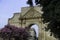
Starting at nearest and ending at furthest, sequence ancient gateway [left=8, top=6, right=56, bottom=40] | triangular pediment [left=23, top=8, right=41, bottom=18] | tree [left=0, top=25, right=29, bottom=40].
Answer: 1. tree [left=0, top=25, right=29, bottom=40]
2. ancient gateway [left=8, top=6, right=56, bottom=40]
3. triangular pediment [left=23, top=8, right=41, bottom=18]

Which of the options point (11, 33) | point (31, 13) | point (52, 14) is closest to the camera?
point (52, 14)

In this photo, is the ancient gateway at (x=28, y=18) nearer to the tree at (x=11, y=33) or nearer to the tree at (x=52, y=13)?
the tree at (x=11, y=33)

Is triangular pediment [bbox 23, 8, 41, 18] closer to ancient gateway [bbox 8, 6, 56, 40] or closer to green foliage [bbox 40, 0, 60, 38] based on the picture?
ancient gateway [bbox 8, 6, 56, 40]

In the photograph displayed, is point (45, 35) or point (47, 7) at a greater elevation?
point (47, 7)

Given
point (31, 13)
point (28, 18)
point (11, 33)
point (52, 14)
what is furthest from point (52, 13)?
point (28, 18)

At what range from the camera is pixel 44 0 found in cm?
1952

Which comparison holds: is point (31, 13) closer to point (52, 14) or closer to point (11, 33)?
point (11, 33)

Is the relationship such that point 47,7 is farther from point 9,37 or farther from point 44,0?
point 9,37

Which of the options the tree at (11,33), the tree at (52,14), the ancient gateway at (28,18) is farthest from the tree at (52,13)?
the ancient gateway at (28,18)

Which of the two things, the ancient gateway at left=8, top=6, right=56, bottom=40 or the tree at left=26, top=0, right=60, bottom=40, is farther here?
the ancient gateway at left=8, top=6, right=56, bottom=40

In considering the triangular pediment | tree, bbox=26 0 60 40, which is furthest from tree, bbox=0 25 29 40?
tree, bbox=26 0 60 40

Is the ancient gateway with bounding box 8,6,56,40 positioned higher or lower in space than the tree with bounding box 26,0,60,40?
lower

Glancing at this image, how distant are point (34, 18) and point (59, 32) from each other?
2412 centimetres

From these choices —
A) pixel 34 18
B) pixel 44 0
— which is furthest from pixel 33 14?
pixel 44 0
